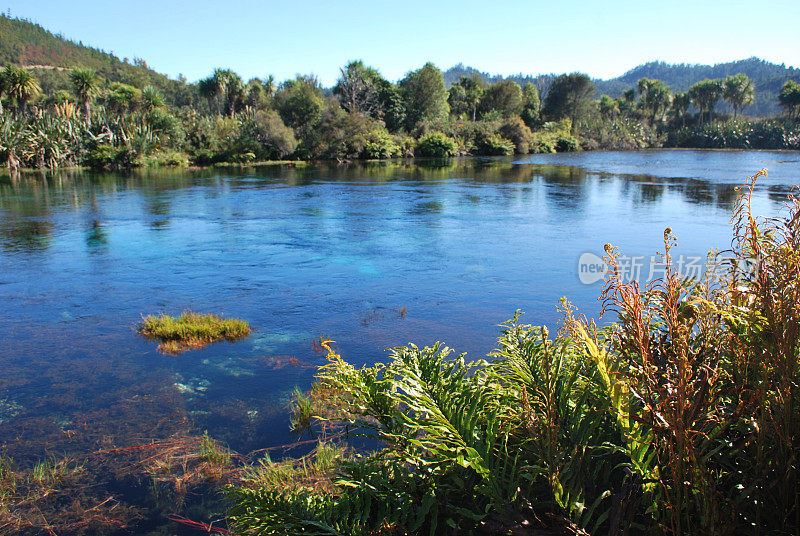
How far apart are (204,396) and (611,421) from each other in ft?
14.7

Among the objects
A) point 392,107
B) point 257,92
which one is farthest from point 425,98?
point 257,92

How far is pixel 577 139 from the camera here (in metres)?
69.2

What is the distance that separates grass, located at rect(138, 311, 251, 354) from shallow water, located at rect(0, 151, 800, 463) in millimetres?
203

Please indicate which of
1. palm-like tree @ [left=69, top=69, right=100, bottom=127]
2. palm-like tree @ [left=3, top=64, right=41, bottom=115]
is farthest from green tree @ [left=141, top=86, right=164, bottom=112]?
palm-like tree @ [left=3, top=64, right=41, bottom=115]

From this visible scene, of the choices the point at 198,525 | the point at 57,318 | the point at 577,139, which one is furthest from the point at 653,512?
the point at 577,139

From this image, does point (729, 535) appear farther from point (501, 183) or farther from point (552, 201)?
point (501, 183)

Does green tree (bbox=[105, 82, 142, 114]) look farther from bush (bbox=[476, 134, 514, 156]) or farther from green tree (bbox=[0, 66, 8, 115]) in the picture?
bush (bbox=[476, 134, 514, 156])

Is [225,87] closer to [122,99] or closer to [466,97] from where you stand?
[122,99]

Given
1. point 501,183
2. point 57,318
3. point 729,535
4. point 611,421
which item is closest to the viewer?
point 729,535

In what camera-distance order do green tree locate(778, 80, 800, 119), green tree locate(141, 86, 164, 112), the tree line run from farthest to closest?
green tree locate(778, 80, 800, 119)
green tree locate(141, 86, 164, 112)
the tree line

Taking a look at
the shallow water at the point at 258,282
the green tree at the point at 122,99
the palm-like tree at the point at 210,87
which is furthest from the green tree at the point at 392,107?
the shallow water at the point at 258,282

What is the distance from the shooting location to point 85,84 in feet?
133

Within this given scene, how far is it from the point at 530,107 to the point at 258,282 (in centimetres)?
7349

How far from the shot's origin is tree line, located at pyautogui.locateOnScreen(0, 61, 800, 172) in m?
38.2
